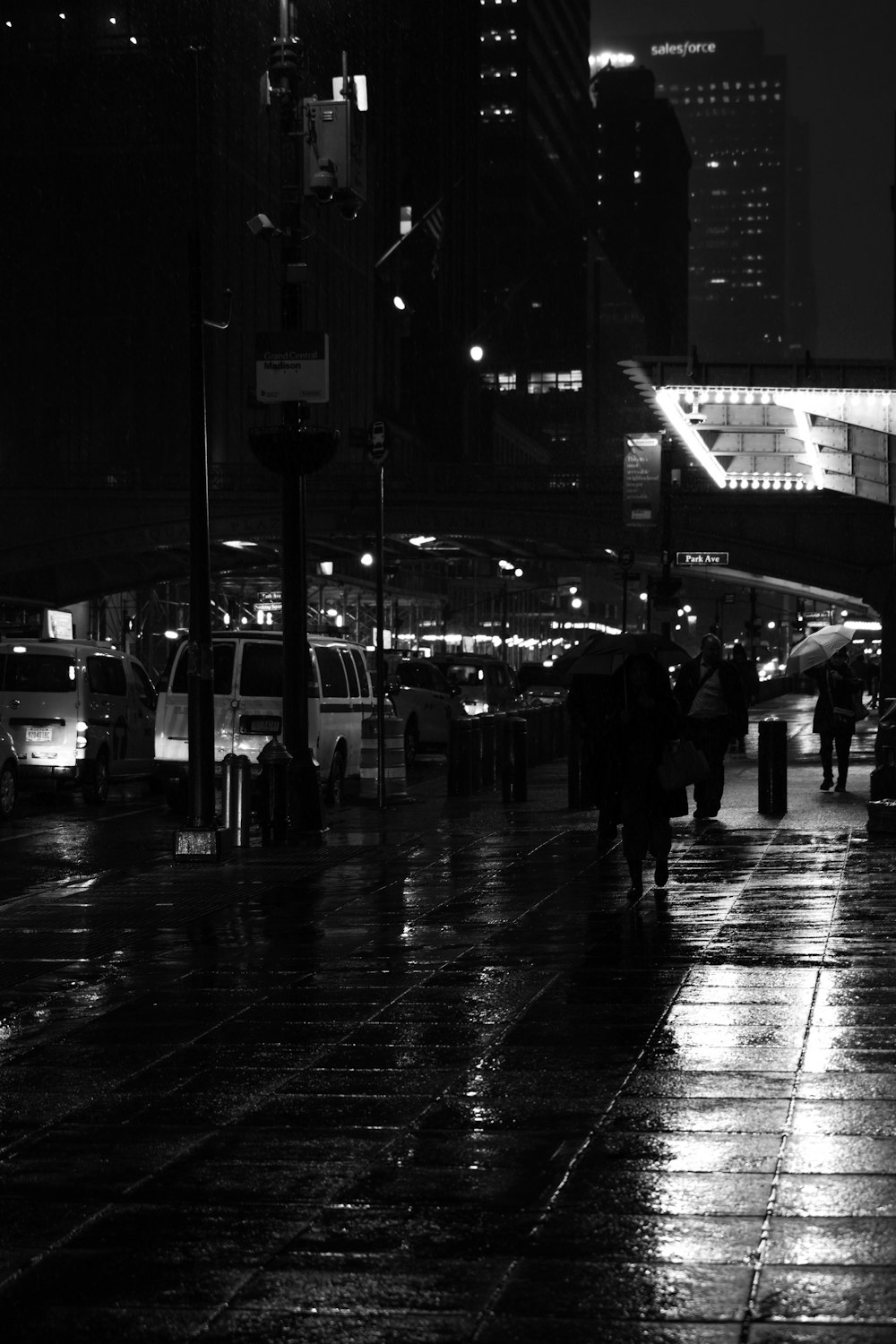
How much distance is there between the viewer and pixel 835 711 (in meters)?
23.3

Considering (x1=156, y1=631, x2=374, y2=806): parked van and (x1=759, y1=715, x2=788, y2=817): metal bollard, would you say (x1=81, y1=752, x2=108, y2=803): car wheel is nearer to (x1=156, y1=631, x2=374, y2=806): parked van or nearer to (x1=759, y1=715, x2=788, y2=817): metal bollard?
(x1=156, y1=631, x2=374, y2=806): parked van

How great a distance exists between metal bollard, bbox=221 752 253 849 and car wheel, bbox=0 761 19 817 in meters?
5.70

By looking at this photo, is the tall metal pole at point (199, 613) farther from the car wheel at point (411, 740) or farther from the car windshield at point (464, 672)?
the car windshield at point (464, 672)

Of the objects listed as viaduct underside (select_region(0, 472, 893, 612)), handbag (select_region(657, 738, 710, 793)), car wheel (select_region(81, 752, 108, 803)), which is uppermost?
viaduct underside (select_region(0, 472, 893, 612))

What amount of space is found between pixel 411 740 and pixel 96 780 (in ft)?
33.5

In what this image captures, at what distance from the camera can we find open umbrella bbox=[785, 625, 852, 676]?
22219 millimetres

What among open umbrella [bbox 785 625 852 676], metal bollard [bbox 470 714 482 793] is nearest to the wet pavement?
open umbrella [bbox 785 625 852 676]

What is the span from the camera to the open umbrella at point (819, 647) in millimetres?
22219

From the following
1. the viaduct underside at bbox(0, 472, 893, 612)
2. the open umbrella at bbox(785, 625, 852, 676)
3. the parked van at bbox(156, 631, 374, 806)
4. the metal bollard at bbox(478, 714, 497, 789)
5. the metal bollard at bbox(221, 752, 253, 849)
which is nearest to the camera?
the metal bollard at bbox(221, 752, 253, 849)

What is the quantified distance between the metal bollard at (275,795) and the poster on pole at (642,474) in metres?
30.7

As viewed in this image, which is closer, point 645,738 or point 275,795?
point 645,738

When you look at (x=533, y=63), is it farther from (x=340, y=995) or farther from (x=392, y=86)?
(x=340, y=995)

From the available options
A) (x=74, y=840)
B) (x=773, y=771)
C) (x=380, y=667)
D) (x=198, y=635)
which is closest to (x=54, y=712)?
(x=74, y=840)

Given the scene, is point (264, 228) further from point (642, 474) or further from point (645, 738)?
point (642, 474)
